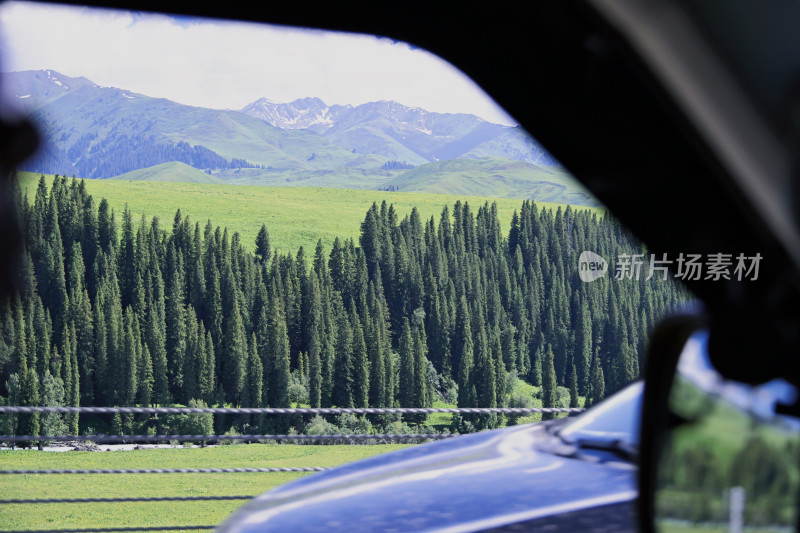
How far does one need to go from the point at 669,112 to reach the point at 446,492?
1305 millimetres

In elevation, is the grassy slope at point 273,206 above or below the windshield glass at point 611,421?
above

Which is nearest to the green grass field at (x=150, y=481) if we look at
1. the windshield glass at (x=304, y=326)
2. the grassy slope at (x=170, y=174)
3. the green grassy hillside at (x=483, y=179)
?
the windshield glass at (x=304, y=326)

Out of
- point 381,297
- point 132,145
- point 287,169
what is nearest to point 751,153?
point 381,297

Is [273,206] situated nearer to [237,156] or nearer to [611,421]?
[611,421]

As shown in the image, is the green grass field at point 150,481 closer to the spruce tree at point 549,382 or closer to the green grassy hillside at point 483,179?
the spruce tree at point 549,382

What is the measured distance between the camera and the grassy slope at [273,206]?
225 ft

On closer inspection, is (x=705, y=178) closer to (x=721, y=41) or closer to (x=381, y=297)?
(x=721, y=41)

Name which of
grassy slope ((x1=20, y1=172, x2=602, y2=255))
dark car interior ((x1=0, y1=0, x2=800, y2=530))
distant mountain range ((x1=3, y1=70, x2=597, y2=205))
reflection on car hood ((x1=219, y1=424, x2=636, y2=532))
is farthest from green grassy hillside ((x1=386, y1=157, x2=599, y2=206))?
dark car interior ((x1=0, y1=0, x2=800, y2=530))

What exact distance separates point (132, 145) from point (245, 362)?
324 ft

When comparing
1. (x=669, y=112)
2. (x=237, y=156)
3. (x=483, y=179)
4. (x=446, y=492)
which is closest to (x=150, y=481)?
(x=446, y=492)

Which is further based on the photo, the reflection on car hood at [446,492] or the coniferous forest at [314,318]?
the coniferous forest at [314,318]

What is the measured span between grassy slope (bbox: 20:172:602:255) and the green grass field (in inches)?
758

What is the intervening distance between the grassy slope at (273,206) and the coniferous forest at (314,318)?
601cm

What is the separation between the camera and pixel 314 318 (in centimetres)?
5653
